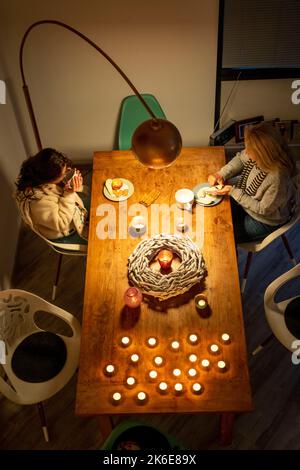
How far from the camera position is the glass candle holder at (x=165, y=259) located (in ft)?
8.01

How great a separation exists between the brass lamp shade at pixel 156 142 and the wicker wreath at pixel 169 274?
58 cm

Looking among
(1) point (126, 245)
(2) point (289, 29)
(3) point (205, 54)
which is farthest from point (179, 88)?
(1) point (126, 245)

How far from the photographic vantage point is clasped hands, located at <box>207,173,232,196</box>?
2746 mm

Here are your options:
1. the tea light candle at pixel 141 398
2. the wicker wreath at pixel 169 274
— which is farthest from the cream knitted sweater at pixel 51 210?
the tea light candle at pixel 141 398

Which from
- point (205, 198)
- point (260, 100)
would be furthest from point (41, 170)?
point (260, 100)

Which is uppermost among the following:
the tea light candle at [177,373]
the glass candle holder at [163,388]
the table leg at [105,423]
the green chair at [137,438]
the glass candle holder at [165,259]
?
the glass candle holder at [165,259]

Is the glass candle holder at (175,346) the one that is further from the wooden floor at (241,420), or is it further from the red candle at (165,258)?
the wooden floor at (241,420)

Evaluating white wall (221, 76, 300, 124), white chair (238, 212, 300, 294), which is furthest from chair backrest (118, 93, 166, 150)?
white chair (238, 212, 300, 294)

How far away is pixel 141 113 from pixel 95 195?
1.01m

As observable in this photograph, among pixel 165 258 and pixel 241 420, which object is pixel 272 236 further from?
pixel 241 420

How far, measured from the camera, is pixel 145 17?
10.6 ft

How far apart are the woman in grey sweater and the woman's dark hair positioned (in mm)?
971

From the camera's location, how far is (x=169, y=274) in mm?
2340
